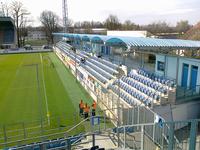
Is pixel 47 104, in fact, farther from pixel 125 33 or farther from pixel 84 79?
pixel 125 33

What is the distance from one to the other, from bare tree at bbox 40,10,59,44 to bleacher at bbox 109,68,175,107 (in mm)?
69221

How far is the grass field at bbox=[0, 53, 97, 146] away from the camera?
15.0 m

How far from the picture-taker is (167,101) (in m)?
14.1

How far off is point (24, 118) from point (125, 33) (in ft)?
99.4

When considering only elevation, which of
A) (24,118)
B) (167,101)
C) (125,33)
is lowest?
(24,118)

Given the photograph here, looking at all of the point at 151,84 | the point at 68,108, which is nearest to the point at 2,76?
the point at 68,108

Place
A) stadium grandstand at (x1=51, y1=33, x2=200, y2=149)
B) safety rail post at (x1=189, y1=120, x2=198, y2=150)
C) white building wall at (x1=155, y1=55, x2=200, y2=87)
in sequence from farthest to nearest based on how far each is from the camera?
1. white building wall at (x1=155, y1=55, x2=200, y2=87)
2. stadium grandstand at (x1=51, y1=33, x2=200, y2=149)
3. safety rail post at (x1=189, y1=120, x2=198, y2=150)

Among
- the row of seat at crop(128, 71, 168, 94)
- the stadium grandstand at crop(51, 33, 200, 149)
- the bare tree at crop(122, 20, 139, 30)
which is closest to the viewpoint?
the stadium grandstand at crop(51, 33, 200, 149)

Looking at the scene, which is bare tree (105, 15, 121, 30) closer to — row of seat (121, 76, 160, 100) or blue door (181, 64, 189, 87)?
row of seat (121, 76, 160, 100)

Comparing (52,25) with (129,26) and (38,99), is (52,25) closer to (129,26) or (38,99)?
(129,26)

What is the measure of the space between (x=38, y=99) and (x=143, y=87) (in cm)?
872

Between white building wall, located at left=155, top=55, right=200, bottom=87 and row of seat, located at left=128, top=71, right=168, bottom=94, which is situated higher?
white building wall, located at left=155, top=55, right=200, bottom=87

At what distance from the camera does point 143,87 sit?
53.2 ft

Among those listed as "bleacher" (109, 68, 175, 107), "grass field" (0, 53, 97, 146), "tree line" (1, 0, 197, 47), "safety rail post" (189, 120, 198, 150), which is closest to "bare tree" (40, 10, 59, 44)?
"tree line" (1, 0, 197, 47)
